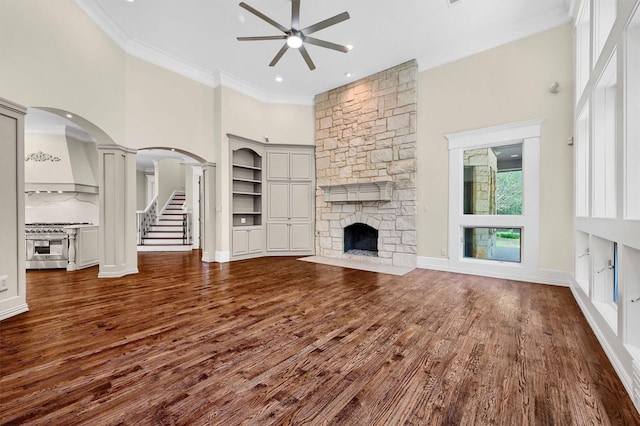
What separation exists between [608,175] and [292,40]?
3804mm

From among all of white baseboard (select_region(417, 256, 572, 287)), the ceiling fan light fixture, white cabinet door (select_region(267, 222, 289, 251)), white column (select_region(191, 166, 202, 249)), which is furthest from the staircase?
white baseboard (select_region(417, 256, 572, 287))

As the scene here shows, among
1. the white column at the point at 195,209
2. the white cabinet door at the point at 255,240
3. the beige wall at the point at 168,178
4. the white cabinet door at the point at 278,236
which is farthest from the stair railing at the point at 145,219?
the white cabinet door at the point at 278,236

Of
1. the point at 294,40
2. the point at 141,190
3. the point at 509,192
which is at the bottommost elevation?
the point at 509,192

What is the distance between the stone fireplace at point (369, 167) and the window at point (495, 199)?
778mm

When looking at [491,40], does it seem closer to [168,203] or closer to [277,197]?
[277,197]

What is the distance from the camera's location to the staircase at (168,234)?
7.94m

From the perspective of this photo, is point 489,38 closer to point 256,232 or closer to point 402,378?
point 402,378

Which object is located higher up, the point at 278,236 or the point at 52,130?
the point at 52,130

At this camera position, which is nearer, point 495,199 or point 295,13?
point 295,13

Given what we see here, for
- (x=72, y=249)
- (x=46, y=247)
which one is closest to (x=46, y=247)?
(x=46, y=247)

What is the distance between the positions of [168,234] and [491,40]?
949cm

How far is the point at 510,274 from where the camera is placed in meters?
4.27

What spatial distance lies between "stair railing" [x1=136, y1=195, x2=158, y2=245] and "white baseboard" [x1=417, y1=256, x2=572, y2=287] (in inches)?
320

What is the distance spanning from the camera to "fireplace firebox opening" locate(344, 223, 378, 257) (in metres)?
6.07
